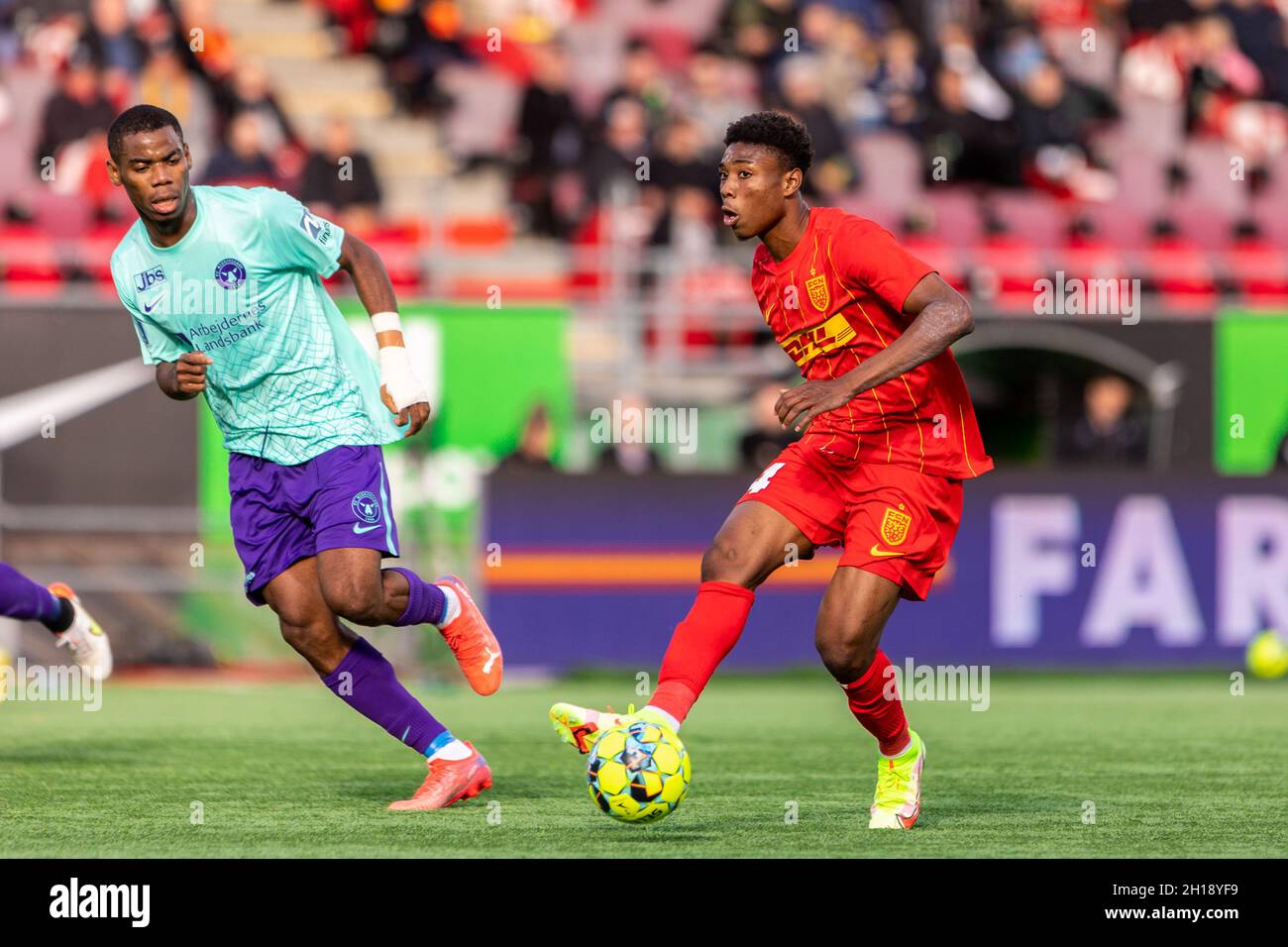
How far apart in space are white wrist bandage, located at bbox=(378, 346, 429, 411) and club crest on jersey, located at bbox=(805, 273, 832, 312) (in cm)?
132

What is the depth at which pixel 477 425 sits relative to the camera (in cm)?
1562

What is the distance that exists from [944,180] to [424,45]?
16.0 ft

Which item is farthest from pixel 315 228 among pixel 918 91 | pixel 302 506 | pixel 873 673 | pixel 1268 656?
pixel 918 91

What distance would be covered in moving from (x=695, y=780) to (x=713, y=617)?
5.96 feet

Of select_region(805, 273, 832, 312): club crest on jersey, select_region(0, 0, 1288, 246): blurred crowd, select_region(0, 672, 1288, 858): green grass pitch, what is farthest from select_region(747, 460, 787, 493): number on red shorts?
select_region(0, 0, 1288, 246): blurred crowd

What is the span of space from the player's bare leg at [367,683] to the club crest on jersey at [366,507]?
11.0 inches

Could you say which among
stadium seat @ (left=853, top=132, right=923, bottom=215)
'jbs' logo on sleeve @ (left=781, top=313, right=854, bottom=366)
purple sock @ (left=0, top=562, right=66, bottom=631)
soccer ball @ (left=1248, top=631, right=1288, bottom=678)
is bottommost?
soccer ball @ (left=1248, top=631, right=1288, bottom=678)

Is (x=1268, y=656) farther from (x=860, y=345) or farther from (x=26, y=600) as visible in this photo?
(x=26, y=600)

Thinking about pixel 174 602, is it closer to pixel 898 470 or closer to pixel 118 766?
pixel 118 766

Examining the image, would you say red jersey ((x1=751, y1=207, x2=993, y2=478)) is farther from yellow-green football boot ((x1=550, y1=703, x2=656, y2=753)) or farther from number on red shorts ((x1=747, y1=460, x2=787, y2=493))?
yellow-green football boot ((x1=550, y1=703, x2=656, y2=753))

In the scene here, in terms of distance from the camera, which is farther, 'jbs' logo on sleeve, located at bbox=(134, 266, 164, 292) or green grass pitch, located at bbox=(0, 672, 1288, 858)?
'jbs' logo on sleeve, located at bbox=(134, 266, 164, 292)

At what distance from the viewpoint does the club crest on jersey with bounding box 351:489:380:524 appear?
7.12 metres

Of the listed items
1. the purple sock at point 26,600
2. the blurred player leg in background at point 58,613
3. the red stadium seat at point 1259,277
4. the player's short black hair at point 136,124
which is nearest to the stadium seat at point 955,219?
the red stadium seat at point 1259,277

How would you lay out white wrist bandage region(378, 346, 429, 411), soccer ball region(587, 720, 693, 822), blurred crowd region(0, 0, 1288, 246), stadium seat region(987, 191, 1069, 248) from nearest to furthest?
soccer ball region(587, 720, 693, 822) < white wrist bandage region(378, 346, 429, 411) < blurred crowd region(0, 0, 1288, 246) < stadium seat region(987, 191, 1069, 248)
